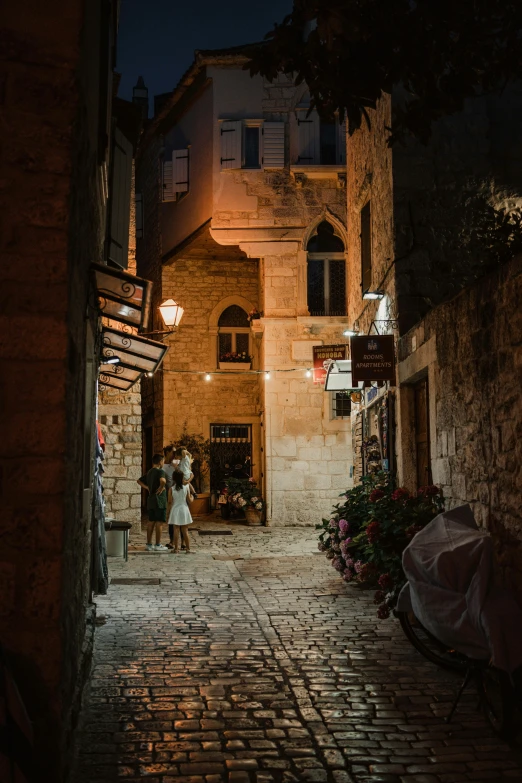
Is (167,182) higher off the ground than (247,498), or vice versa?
(167,182)

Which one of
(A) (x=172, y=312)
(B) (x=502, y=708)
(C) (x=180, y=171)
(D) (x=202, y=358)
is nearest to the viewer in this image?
(B) (x=502, y=708)

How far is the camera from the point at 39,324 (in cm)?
369

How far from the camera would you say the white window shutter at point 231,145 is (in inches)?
769

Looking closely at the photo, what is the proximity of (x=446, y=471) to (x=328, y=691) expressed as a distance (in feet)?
8.84

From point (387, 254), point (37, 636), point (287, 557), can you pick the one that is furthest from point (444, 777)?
point (287, 557)

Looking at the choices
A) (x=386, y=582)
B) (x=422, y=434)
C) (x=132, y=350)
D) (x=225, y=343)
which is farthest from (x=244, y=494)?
(x=386, y=582)

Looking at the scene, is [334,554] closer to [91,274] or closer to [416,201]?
[416,201]

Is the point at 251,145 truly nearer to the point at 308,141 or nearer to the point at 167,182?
the point at 308,141

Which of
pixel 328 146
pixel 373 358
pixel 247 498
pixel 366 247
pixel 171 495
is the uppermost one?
pixel 328 146

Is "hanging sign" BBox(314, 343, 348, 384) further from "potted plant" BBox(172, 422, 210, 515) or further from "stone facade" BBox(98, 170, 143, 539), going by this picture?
"potted plant" BBox(172, 422, 210, 515)

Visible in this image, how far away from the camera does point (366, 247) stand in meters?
13.2

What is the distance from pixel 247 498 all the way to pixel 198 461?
9.34 ft

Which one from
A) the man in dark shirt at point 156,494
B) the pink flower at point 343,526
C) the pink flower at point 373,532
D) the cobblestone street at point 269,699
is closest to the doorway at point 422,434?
the pink flower at point 343,526

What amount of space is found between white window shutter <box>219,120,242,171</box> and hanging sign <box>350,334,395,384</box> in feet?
34.8
